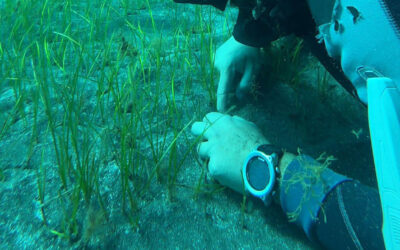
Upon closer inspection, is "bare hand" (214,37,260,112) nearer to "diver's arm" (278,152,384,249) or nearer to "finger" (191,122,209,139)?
"finger" (191,122,209,139)

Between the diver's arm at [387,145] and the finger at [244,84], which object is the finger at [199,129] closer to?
the finger at [244,84]

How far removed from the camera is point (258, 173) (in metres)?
1.35

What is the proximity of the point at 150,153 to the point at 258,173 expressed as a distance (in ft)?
1.94

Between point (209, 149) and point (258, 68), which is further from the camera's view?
point (258, 68)

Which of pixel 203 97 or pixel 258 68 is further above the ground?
pixel 258 68

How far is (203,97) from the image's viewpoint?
1.94 metres

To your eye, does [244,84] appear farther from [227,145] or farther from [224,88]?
[227,145]

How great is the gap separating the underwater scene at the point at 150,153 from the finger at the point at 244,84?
0.22 ft

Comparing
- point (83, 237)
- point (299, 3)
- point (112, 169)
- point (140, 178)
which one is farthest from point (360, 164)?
point (83, 237)

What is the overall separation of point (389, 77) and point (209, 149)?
0.82m

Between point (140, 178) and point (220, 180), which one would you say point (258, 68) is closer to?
point (220, 180)

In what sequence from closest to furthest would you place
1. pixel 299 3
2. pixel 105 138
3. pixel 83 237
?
pixel 83 237, pixel 105 138, pixel 299 3

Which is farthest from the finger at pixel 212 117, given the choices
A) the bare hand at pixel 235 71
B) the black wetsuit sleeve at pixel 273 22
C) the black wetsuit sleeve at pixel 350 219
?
the black wetsuit sleeve at pixel 350 219

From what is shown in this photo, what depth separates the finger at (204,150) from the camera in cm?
148
